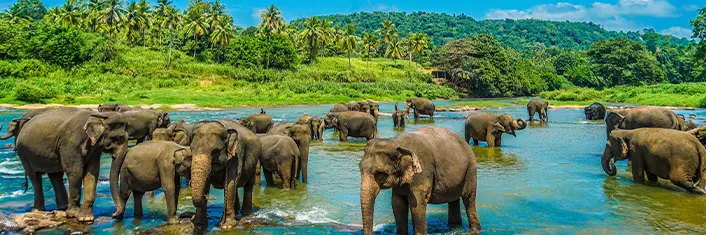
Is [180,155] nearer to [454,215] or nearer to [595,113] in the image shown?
[454,215]

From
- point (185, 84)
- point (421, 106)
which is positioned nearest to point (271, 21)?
point (185, 84)

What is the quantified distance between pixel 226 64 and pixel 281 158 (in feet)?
249

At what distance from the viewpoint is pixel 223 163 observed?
8375 millimetres

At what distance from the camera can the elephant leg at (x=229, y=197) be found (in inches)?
343

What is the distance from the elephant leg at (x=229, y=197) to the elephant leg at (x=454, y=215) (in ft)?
11.7

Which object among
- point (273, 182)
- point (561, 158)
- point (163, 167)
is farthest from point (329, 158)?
point (163, 167)

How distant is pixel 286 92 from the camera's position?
69.2 meters

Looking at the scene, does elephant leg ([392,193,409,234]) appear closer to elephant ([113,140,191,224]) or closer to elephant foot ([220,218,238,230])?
elephant foot ([220,218,238,230])

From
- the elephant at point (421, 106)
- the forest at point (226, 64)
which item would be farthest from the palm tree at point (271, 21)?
the elephant at point (421, 106)

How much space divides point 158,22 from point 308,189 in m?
88.2

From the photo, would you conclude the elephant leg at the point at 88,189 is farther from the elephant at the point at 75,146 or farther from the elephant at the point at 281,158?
the elephant at the point at 281,158

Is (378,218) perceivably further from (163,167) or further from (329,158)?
(329,158)

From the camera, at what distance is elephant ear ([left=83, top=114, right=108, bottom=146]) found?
8.69m

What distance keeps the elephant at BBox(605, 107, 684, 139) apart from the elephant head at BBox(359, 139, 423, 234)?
41.7 ft
